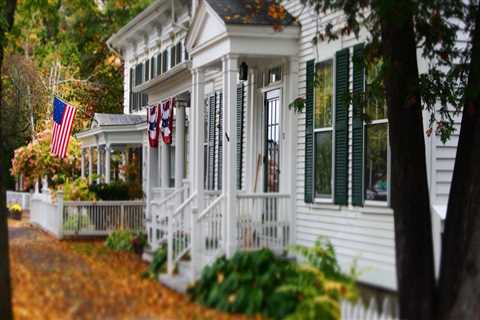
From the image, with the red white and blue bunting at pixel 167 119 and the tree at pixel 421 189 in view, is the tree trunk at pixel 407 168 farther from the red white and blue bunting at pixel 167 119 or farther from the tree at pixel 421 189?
the red white and blue bunting at pixel 167 119

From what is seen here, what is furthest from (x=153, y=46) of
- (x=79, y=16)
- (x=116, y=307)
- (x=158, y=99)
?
(x=116, y=307)

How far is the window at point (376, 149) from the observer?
39.1 feet

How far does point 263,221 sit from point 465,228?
5.04 metres

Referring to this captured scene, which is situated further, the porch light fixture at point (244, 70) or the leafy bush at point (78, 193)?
the leafy bush at point (78, 193)

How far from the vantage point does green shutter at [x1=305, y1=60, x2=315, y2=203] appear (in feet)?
45.7

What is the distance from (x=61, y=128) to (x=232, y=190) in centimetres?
1165

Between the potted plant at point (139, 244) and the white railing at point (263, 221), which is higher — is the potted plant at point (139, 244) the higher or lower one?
the lower one

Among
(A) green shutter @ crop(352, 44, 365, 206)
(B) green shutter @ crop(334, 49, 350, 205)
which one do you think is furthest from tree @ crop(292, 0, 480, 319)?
(B) green shutter @ crop(334, 49, 350, 205)

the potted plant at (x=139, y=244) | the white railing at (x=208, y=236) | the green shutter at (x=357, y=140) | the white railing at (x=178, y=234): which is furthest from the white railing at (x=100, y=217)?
the green shutter at (x=357, y=140)

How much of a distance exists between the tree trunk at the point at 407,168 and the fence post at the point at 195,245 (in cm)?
392

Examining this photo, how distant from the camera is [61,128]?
23953 mm

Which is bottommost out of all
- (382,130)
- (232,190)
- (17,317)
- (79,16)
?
(17,317)

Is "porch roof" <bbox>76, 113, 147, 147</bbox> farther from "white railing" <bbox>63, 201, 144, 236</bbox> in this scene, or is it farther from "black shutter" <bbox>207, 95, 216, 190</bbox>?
"black shutter" <bbox>207, 95, 216, 190</bbox>

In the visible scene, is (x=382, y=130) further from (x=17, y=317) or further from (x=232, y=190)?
(x=17, y=317)
